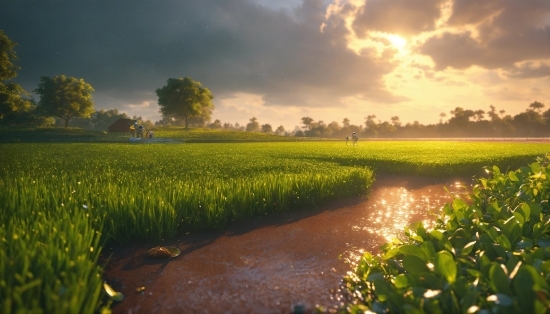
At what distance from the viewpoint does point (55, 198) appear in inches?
166

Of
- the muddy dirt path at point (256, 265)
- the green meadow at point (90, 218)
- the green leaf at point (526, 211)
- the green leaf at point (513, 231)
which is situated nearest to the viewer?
the green meadow at point (90, 218)

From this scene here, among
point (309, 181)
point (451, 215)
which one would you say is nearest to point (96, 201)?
point (309, 181)

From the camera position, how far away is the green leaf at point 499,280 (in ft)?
6.57

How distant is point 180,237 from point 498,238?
3.81m

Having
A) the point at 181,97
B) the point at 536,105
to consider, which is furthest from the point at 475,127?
the point at 181,97

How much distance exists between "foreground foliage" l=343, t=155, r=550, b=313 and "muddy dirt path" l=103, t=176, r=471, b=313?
19.0 inches

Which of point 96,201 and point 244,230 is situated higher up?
point 96,201

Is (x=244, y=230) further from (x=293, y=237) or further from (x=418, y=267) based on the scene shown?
(x=418, y=267)

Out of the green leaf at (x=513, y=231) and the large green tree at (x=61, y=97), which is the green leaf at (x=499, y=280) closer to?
the green leaf at (x=513, y=231)

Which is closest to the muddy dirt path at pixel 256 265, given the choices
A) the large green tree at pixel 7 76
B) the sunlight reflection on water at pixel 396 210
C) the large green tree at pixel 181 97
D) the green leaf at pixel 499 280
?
the sunlight reflection on water at pixel 396 210

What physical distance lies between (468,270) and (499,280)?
0.25 meters

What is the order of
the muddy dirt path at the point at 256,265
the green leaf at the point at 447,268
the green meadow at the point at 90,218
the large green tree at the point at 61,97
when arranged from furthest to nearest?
the large green tree at the point at 61,97 → the muddy dirt path at the point at 256,265 → the green leaf at the point at 447,268 → the green meadow at the point at 90,218

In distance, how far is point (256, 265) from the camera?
3.39 meters

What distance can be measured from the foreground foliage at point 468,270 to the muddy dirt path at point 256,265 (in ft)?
1.58
